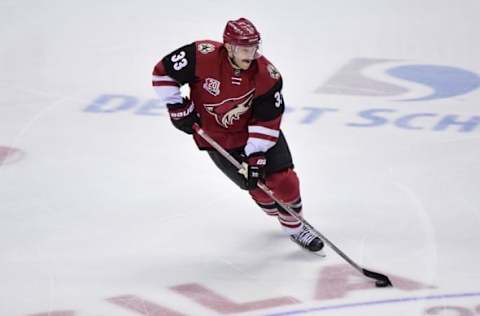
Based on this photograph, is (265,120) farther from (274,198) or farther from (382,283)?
(382,283)

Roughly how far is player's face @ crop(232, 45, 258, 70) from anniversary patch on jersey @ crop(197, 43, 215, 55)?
0.45 ft

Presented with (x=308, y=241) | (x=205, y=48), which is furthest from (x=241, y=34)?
(x=308, y=241)

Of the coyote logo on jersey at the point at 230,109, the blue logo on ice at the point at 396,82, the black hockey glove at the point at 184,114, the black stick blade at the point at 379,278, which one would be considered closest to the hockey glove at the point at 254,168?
the coyote logo on jersey at the point at 230,109

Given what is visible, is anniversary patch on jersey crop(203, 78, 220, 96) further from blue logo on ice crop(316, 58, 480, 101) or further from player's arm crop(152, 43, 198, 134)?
blue logo on ice crop(316, 58, 480, 101)

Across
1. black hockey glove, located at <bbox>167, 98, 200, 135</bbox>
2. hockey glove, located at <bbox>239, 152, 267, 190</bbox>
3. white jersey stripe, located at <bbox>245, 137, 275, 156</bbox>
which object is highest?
black hockey glove, located at <bbox>167, 98, 200, 135</bbox>

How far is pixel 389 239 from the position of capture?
15.3 ft

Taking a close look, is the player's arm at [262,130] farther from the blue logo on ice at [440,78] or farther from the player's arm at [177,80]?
the blue logo on ice at [440,78]

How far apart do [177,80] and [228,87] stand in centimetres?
23

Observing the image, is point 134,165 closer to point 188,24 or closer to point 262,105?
point 262,105

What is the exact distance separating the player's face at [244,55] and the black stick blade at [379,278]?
0.95m

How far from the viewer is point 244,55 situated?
4.16m

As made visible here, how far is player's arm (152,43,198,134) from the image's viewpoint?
434 cm

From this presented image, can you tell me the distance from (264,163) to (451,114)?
198 centimetres

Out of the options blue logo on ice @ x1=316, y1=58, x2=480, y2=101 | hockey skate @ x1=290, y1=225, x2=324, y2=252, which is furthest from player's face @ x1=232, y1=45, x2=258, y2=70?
blue logo on ice @ x1=316, y1=58, x2=480, y2=101
